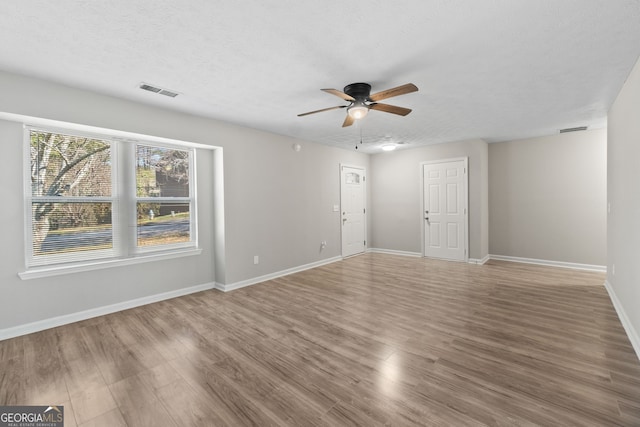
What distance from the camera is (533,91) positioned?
3.19 meters

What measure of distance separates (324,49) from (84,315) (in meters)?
3.82

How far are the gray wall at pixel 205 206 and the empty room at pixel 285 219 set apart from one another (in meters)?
0.03

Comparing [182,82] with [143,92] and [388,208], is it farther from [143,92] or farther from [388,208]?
[388,208]

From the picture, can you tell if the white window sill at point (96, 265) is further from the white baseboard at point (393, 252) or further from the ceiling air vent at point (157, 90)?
the white baseboard at point (393, 252)

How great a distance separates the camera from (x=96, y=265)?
10.7 ft

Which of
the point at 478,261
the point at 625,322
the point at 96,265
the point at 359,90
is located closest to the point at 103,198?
the point at 96,265

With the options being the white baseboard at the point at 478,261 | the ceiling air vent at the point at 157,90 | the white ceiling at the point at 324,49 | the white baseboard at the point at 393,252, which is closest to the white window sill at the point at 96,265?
the white ceiling at the point at 324,49

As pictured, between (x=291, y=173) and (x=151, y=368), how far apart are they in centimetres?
368

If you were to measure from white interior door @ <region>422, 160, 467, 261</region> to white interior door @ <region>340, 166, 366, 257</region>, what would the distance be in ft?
4.87

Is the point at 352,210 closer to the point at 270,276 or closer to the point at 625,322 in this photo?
the point at 270,276

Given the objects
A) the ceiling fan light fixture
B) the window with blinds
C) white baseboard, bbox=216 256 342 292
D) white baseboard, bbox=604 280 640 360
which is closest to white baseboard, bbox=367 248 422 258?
white baseboard, bbox=216 256 342 292

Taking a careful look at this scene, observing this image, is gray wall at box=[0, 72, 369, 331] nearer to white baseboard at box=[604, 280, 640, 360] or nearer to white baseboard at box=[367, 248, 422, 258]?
white baseboard at box=[367, 248, 422, 258]

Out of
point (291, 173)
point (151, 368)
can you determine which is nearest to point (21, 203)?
point (151, 368)

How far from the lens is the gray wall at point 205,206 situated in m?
2.79
